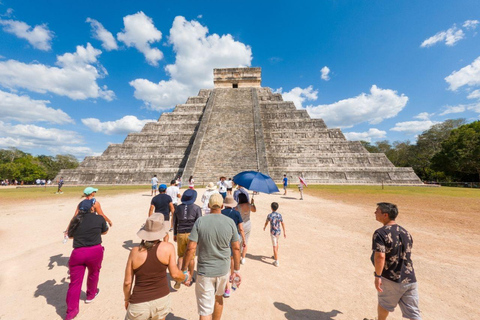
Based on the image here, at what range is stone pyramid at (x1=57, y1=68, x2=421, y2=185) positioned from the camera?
67.9 feet

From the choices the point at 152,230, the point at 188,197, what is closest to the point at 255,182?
the point at 188,197

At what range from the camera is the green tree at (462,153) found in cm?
2655

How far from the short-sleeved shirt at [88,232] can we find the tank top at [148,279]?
1.72 metres

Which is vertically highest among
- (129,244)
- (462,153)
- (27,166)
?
(462,153)

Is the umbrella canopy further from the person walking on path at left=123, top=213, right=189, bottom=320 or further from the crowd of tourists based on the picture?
the person walking on path at left=123, top=213, right=189, bottom=320

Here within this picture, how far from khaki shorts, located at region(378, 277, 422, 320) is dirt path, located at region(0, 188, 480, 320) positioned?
2.33 ft

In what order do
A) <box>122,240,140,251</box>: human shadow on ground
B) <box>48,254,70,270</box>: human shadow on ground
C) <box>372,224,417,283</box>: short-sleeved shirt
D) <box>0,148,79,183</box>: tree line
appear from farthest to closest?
<box>0,148,79,183</box>: tree line < <box>122,240,140,251</box>: human shadow on ground < <box>48,254,70,270</box>: human shadow on ground < <box>372,224,417,283</box>: short-sleeved shirt

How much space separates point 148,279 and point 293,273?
3.26 meters

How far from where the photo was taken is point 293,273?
14.1 ft

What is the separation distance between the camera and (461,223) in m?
7.66

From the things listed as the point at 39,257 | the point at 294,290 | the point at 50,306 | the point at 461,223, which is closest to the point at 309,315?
the point at 294,290

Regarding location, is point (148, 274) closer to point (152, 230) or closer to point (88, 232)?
point (152, 230)

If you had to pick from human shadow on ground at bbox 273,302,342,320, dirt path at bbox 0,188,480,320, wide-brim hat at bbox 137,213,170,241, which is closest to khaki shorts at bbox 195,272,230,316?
dirt path at bbox 0,188,480,320

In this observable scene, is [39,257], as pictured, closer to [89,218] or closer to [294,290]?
[89,218]
